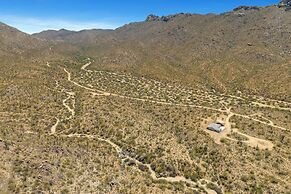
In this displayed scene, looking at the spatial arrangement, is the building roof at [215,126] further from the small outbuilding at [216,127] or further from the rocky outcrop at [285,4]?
the rocky outcrop at [285,4]

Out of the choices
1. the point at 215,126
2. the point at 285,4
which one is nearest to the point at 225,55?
the point at 285,4

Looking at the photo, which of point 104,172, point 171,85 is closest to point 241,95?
point 171,85

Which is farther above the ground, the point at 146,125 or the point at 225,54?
the point at 225,54

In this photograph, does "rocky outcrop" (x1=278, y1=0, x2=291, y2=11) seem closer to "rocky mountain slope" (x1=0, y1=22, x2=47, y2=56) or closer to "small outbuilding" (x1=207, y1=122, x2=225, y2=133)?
"rocky mountain slope" (x1=0, y1=22, x2=47, y2=56)

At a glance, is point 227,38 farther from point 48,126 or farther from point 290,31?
point 48,126

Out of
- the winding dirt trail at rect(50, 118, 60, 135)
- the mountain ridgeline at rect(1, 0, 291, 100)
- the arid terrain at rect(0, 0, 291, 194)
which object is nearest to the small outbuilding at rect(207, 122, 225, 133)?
the arid terrain at rect(0, 0, 291, 194)

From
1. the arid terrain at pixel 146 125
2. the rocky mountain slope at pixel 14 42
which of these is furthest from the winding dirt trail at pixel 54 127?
the rocky mountain slope at pixel 14 42

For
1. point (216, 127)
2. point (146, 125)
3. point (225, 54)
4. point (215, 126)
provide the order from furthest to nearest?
point (225, 54)
point (215, 126)
point (216, 127)
point (146, 125)

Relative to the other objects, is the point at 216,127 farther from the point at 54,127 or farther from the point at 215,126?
the point at 54,127
